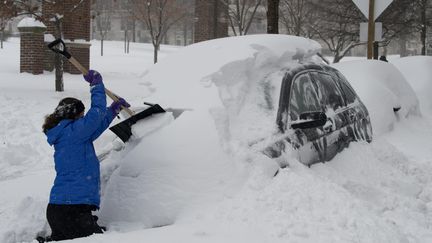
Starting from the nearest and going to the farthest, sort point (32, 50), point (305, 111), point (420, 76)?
1. point (305, 111)
2. point (420, 76)
3. point (32, 50)

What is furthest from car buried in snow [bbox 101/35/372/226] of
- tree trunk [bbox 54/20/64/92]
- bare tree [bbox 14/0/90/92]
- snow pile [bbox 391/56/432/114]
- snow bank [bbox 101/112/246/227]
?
tree trunk [bbox 54/20/64/92]

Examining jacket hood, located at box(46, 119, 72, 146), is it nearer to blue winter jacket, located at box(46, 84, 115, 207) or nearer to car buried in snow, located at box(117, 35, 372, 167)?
blue winter jacket, located at box(46, 84, 115, 207)

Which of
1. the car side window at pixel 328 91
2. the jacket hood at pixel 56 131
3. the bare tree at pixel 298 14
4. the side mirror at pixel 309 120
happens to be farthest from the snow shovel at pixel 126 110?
the bare tree at pixel 298 14

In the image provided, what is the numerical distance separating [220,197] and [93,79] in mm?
1252

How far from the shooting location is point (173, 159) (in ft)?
11.5

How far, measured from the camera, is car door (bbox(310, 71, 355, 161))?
4613 mm

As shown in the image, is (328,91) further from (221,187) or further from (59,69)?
(59,69)

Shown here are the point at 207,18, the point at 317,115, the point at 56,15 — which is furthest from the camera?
the point at 207,18

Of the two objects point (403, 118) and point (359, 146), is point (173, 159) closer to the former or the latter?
point (359, 146)

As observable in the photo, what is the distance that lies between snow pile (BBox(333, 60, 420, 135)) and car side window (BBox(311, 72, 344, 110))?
1425 mm

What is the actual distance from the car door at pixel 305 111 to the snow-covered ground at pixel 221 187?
0.14 m

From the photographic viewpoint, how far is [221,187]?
336 centimetres

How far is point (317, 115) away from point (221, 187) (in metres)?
1.16

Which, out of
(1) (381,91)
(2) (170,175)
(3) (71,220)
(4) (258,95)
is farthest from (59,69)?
(2) (170,175)
